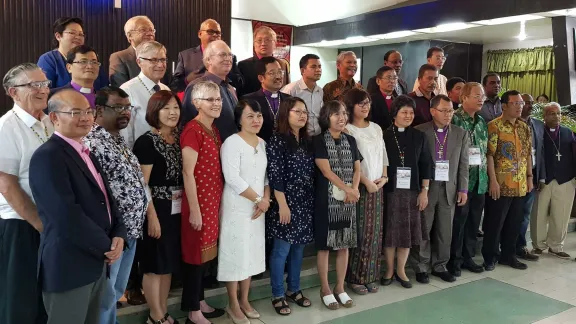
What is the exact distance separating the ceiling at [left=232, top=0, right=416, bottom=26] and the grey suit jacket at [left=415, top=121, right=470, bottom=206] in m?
5.35

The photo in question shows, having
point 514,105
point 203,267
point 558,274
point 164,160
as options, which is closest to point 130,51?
point 164,160

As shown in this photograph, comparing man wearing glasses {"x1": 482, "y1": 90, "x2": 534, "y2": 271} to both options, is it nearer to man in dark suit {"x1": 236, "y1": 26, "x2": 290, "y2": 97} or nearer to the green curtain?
man in dark suit {"x1": 236, "y1": 26, "x2": 290, "y2": 97}

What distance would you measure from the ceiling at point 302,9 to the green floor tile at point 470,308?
20.4 feet

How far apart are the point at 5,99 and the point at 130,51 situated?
2695mm

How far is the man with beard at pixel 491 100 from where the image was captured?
15.6 ft

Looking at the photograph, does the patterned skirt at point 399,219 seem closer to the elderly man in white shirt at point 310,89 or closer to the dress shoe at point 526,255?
the elderly man in white shirt at point 310,89

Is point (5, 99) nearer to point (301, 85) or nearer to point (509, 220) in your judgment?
point (301, 85)

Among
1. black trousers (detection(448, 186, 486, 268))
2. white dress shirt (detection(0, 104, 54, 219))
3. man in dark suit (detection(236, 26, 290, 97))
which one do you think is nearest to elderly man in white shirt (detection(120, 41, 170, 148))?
white dress shirt (detection(0, 104, 54, 219))

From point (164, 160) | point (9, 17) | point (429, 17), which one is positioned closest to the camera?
point (164, 160)

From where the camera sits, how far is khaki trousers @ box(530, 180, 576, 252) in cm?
504

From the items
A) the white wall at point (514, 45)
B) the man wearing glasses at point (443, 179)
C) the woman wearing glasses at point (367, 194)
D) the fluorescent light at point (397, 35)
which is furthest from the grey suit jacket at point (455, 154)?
the white wall at point (514, 45)

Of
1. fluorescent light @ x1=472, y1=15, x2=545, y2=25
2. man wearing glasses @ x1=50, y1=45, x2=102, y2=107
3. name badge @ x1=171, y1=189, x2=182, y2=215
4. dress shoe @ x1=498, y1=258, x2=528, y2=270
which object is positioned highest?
fluorescent light @ x1=472, y1=15, x2=545, y2=25

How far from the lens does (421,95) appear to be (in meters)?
4.36

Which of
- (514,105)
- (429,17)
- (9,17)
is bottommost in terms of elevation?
(514,105)
